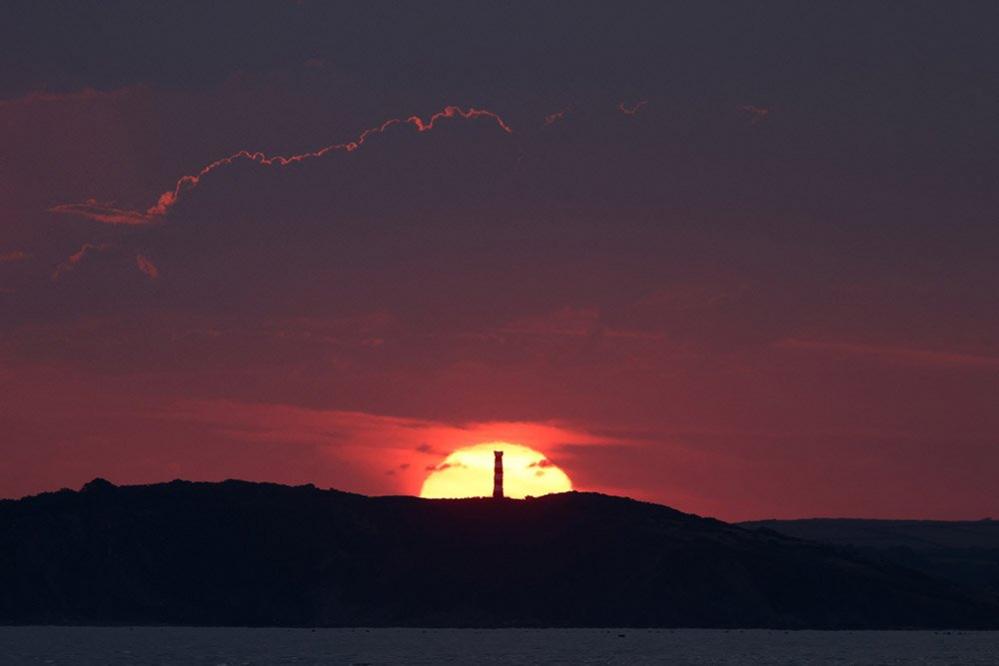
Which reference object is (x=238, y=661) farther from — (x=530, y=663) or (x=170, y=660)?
(x=530, y=663)

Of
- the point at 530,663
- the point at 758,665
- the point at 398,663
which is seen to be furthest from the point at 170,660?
the point at 758,665

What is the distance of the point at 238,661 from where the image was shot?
640 feet

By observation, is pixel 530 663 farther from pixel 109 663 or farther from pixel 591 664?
pixel 109 663

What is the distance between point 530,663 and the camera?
189375mm

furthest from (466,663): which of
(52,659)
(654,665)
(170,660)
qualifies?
(52,659)

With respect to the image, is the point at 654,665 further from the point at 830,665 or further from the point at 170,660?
the point at 170,660

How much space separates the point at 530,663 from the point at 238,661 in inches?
1282

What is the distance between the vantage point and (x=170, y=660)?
196 m

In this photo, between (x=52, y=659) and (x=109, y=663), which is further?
(x=52, y=659)

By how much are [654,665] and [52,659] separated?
67.6 metres

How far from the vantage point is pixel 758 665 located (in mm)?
198125

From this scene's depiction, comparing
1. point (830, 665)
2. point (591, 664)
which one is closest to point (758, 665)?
point (830, 665)

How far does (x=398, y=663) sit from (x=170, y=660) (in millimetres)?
26464

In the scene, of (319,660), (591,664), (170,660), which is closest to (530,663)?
(591,664)
